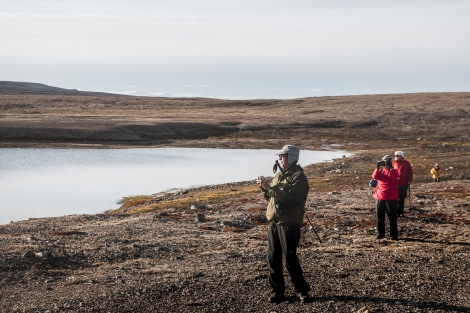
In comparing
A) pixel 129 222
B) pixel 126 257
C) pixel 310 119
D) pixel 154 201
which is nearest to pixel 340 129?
pixel 310 119

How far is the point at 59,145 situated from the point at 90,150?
6786 mm

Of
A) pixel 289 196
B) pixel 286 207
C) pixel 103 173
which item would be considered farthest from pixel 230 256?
pixel 103 173

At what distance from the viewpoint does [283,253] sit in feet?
43.9

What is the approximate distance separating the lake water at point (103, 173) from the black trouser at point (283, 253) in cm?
2823

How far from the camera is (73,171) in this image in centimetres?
6247

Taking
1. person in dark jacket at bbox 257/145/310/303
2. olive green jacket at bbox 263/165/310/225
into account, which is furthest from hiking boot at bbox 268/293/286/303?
olive green jacket at bbox 263/165/310/225

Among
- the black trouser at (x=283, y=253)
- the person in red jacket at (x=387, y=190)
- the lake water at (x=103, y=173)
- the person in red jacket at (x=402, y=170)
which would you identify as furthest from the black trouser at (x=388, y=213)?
the lake water at (x=103, y=173)

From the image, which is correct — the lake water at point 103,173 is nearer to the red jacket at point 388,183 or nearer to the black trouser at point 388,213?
the black trouser at point 388,213

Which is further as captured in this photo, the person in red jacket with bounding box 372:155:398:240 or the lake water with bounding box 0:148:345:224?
the lake water with bounding box 0:148:345:224

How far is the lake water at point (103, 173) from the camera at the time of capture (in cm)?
4453

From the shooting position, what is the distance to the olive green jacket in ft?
41.7

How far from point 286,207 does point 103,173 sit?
5058 centimetres

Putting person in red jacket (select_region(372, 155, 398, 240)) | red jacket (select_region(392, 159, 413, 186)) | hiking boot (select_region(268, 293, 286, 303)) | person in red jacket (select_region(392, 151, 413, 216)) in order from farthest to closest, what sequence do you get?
red jacket (select_region(392, 159, 413, 186)), person in red jacket (select_region(392, 151, 413, 216)), person in red jacket (select_region(372, 155, 398, 240)), hiking boot (select_region(268, 293, 286, 303))

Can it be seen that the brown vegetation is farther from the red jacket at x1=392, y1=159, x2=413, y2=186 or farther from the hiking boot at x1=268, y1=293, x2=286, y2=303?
the red jacket at x1=392, y1=159, x2=413, y2=186
